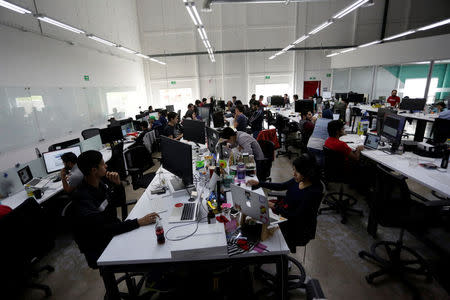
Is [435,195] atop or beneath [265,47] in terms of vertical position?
beneath

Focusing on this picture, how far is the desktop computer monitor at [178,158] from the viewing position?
7.88ft

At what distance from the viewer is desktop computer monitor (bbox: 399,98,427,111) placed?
285 inches

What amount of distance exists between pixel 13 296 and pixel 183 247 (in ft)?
7.32

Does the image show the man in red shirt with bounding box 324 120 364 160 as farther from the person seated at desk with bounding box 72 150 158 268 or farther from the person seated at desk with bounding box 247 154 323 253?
the person seated at desk with bounding box 72 150 158 268

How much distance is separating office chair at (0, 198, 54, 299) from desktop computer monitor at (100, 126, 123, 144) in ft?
10.6

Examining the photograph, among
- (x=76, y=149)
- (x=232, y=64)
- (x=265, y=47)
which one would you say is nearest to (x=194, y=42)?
(x=232, y=64)

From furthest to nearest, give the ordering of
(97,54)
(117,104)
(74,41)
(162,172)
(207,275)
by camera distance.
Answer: (117,104), (97,54), (74,41), (162,172), (207,275)

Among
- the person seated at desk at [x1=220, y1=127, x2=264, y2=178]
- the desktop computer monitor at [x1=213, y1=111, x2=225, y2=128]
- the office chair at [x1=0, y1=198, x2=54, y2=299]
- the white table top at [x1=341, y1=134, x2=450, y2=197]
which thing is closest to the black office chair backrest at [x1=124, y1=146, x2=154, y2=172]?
the person seated at desk at [x1=220, y1=127, x2=264, y2=178]

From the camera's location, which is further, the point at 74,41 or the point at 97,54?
the point at 97,54

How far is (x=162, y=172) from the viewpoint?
337cm

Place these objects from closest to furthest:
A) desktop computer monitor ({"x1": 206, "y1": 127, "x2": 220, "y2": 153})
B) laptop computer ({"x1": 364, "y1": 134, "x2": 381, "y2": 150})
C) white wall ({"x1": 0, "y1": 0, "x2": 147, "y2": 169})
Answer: desktop computer monitor ({"x1": 206, "y1": 127, "x2": 220, "y2": 153}) < laptop computer ({"x1": 364, "y1": 134, "x2": 381, "y2": 150}) < white wall ({"x1": 0, "y1": 0, "x2": 147, "y2": 169})

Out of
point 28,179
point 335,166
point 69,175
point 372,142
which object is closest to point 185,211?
point 69,175

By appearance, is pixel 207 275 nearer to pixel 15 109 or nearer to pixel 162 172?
pixel 162 172

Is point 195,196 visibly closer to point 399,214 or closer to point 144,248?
point 144,248
